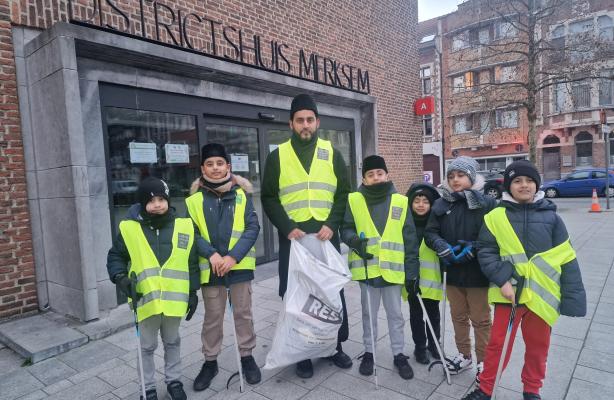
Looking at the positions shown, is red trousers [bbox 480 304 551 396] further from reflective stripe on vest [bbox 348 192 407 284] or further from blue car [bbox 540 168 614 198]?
blue car [bbox 540 168 614 198]

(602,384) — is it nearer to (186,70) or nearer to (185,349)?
(185,349)

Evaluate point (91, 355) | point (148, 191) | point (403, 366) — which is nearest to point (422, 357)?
point (403, 366)

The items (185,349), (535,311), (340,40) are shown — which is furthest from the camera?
(340,40)

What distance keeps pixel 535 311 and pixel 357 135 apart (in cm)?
706

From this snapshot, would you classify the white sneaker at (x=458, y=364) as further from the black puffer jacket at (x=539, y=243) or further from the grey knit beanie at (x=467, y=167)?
the grey knit beanie at (x=467, y=167)

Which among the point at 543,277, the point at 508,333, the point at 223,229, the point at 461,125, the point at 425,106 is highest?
the point at 461,125

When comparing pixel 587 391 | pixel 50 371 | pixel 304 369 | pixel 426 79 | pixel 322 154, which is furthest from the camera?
pixel 426 79

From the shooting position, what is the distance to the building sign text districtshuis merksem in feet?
16.1

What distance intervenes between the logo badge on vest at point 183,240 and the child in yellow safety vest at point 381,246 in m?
1.28

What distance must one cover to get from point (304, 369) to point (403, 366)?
32.1 inches

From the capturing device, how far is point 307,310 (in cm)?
296

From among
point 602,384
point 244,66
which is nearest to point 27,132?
point 244,66

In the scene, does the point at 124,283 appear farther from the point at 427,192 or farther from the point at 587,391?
the point at 587,391

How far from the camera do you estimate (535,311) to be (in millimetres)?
2561
